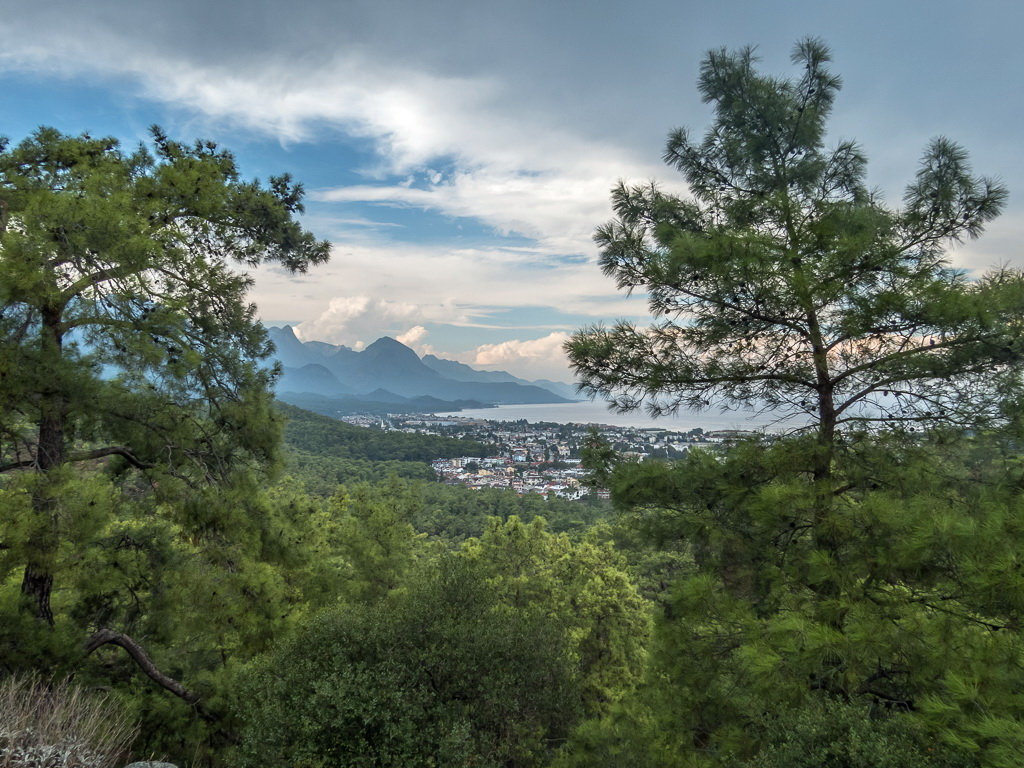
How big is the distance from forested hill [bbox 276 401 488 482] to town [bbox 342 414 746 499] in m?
3.52

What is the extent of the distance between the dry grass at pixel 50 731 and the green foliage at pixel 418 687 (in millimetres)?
1163

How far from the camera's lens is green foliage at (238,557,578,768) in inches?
171

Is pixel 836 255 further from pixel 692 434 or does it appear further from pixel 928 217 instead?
pixel 692 434

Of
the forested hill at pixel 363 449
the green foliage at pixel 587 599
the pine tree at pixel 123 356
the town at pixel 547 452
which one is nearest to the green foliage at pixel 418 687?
the pine tree at pixel 123 356

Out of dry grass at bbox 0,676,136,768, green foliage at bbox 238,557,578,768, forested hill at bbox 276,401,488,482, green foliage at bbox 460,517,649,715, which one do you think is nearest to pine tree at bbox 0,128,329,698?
dry grass at bbox 0,676,136,768

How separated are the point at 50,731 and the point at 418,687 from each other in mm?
2858

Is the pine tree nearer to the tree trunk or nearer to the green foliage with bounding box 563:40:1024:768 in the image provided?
the tree trunk

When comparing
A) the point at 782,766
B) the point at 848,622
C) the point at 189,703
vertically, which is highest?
the point at 848,622

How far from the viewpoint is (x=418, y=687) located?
4926mm

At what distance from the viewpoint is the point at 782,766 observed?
304 cm

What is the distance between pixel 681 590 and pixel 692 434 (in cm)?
214

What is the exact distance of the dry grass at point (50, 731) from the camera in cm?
316

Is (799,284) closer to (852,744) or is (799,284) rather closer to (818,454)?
(818,454)

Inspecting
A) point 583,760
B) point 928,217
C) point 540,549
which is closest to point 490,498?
point 540,549
